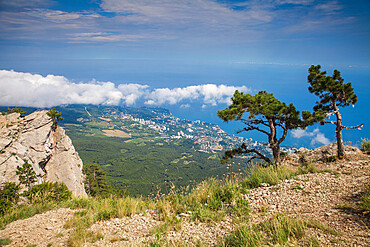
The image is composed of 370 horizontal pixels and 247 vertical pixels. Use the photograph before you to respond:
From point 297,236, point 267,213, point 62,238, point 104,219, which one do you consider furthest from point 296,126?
point 62,238

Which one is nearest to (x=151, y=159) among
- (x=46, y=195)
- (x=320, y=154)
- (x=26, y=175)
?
(x=26, y=175)

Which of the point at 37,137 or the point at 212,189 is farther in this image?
the point at 37,137

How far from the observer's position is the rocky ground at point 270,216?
3.43 metres

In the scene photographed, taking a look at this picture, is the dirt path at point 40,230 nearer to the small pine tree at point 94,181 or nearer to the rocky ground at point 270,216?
the rocky ground at point 270,216

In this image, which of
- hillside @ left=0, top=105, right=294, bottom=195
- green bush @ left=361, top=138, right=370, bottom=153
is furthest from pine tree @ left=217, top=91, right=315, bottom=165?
hillside @ left=0, top=105, right=294, bottom=195

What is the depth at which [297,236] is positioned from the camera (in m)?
3.21

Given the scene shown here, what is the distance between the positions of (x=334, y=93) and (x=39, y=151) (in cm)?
3975

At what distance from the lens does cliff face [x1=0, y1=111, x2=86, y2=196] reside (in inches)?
948

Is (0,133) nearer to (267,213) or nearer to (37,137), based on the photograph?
(37,137)

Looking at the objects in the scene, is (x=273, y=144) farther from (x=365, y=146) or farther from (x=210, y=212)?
(x=210, y=212)

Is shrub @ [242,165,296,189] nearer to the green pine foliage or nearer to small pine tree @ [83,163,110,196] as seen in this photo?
the green pine foliage

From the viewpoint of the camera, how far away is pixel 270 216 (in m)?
4.29

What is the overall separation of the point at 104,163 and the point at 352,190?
13075 centimetres

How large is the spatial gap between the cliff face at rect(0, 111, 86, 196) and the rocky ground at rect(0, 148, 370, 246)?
67.4 ft
